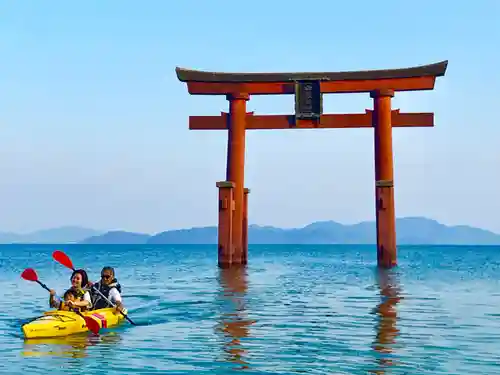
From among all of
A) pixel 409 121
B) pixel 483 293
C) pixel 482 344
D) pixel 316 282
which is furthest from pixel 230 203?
pixel 482 344

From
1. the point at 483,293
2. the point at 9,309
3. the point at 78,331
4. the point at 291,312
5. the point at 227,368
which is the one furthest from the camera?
the point at 483,293

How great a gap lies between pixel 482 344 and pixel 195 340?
12.9 ft

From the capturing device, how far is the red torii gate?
21.8 metres

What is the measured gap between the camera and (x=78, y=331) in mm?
10820

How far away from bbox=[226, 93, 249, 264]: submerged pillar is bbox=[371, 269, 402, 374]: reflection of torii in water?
4550 mm

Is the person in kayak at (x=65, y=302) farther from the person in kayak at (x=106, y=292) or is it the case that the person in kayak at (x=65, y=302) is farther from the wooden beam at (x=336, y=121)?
the wooden beam at (x=336, y=121)

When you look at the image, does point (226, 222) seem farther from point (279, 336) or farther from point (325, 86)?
point (279, 336)

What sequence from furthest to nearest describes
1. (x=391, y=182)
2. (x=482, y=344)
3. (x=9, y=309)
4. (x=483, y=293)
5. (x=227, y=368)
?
(x=391, y=182), (x=483, y=293), (x=9, y=309), (x=482, y=344), (x=227, y=368)

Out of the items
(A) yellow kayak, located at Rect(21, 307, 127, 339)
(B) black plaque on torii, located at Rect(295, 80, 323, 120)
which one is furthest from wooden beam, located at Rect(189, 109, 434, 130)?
(A) yellow kayak, located at Rect(21, 307, 127, 339)

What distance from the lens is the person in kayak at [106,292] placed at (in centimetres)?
1196

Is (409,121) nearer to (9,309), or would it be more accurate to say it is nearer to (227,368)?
(9,309)

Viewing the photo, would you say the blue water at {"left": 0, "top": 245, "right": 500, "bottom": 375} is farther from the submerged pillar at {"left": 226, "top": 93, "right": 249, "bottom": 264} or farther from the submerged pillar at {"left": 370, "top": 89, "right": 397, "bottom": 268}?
the submerged pillar at {"left": 226, "top": 93, "right": 249, "bottom": 264}

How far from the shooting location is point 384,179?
21.8 meters

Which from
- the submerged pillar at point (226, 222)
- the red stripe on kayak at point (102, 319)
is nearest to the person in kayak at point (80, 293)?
the red stripe on kayak at point (102, 319)
